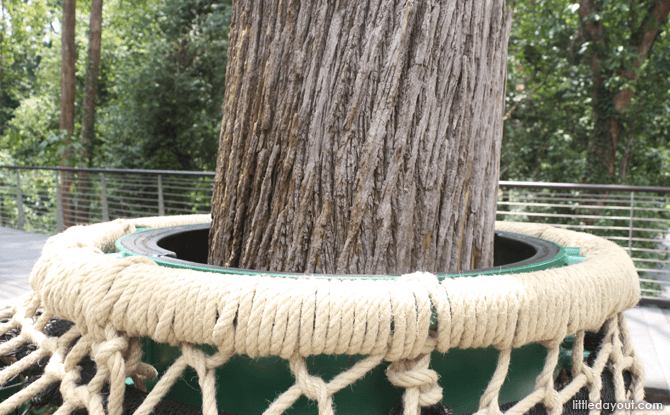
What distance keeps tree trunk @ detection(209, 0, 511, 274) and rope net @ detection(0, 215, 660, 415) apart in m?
0.21

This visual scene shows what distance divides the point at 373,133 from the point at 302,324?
367mm

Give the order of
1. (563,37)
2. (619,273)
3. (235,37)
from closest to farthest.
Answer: (619,273) → (235,37) → (563,37)

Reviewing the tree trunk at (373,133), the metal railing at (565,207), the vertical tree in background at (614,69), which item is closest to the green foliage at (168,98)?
the metal railing at (565,207)

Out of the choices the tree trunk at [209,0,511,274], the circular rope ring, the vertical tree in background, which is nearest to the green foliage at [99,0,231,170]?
the vertical tree in background

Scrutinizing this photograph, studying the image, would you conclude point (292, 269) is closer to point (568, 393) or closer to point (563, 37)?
point (568, 393)

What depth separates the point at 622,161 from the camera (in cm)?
698

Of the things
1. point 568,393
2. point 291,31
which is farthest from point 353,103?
point 568,393

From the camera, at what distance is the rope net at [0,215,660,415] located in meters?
0.51

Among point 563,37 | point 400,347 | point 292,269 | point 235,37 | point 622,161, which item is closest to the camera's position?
point 400,347

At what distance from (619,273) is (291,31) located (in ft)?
2.26

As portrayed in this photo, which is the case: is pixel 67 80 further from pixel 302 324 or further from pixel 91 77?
pixel 302 324

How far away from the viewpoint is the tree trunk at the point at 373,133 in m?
0.75

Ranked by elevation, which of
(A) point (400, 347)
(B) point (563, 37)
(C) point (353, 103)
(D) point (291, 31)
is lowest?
(A) point (400, 347)

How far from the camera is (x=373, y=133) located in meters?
0.74
